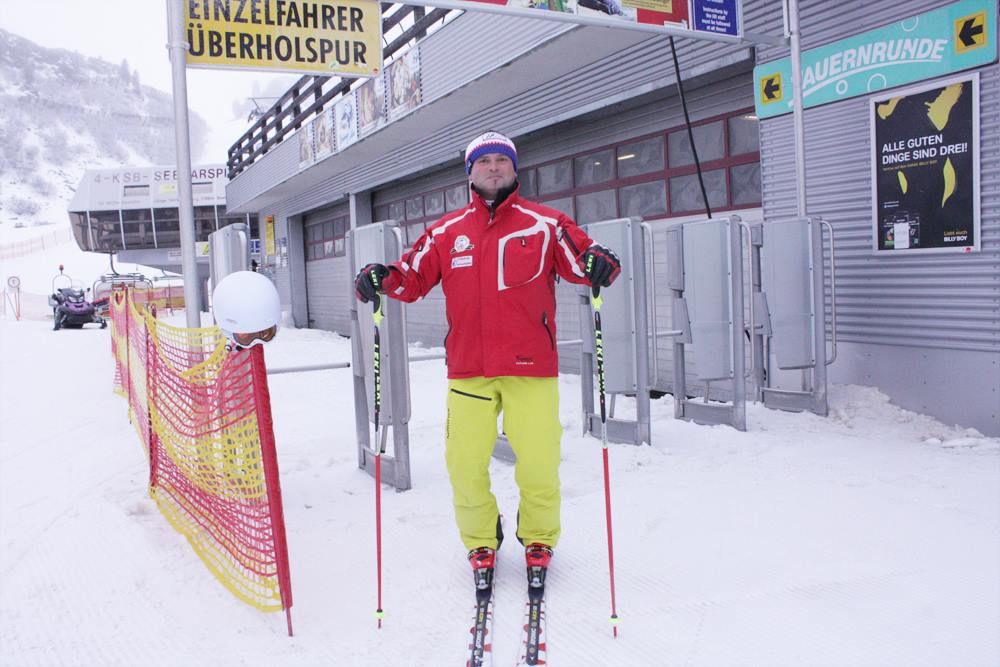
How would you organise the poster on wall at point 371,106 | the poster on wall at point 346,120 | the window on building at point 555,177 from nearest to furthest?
1. the window on building at point 555,177
2. the poster on wall at point 371,106
3. the poster on wall at point 346,120

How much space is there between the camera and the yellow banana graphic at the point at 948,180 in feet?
18.6

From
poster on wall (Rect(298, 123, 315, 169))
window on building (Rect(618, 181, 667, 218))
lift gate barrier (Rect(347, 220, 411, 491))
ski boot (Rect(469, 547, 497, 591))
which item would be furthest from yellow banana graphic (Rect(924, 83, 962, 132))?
poster on wall (Rect(298, 123, 315, 169))

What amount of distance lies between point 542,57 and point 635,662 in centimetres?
752

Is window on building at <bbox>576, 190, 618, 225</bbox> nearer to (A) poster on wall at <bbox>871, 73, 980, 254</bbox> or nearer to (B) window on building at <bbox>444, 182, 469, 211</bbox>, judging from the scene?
(B) window on building at <bbox>444, 182, 469, 211</bbox>

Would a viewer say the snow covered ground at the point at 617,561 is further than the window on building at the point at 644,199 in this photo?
No

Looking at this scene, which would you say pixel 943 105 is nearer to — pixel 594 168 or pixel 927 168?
pixel 927 168

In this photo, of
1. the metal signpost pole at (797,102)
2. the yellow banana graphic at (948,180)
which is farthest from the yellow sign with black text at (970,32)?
the metal signpost pole at (797,102)

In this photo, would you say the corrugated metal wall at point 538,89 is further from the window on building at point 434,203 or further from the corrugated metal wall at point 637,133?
the window on building at point 434,203

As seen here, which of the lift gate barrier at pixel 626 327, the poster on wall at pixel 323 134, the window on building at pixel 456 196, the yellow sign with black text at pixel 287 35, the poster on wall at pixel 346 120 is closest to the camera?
the yellow sign with black text at pixel 287 35

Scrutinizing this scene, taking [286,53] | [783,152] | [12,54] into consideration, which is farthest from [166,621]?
[12,54]

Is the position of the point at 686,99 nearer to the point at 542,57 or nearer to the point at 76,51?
the point at 542,57

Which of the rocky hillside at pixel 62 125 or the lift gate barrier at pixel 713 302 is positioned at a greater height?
the rocky hillside at pixel 62 125

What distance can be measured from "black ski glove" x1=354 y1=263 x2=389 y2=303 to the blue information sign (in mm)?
4229

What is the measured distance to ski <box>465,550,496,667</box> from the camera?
2.63m
